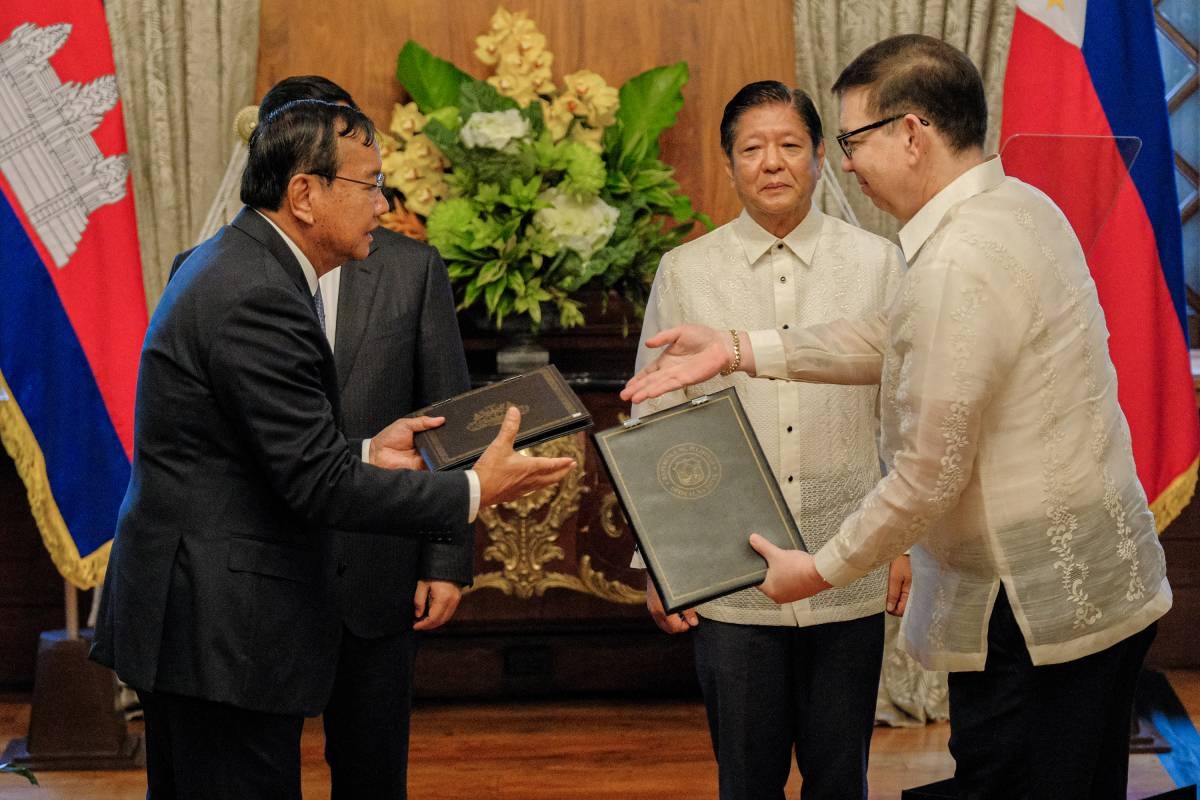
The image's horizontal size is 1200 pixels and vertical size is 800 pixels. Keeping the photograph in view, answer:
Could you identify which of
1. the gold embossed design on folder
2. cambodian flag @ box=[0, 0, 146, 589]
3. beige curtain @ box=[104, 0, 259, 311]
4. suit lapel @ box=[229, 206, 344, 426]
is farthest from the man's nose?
cambodian flag @ box=[0, 0, 146, 589]

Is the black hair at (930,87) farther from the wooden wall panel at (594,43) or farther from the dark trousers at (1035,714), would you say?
the wooden wall panel at (594,43)

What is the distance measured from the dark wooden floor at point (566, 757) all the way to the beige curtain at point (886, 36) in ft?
0.29

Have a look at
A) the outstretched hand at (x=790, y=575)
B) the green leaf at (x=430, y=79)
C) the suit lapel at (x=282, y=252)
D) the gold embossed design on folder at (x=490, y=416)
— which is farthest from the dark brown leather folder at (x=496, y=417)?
the green leaf at (x=430, y=79)

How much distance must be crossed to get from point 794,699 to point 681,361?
628mm

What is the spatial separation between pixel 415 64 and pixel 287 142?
183 centimetres

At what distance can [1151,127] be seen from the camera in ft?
12.1

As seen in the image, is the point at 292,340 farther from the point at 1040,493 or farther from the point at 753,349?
the point at 1040,493

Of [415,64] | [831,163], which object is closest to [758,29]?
[831,163]

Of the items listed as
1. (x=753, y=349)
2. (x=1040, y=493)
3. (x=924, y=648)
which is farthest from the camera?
(x=753, y=349)

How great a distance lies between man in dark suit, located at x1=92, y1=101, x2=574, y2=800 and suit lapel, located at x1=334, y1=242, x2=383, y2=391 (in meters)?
0.42

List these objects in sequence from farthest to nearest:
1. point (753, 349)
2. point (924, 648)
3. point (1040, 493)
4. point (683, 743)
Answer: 1. point (683, 743)
2. point (753, 349)
3. point (924, 648)
4. point (1040, 493)

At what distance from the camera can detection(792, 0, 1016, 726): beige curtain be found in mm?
3736

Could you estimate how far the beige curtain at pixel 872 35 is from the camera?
3736 millimetres

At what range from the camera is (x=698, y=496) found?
2.05m
